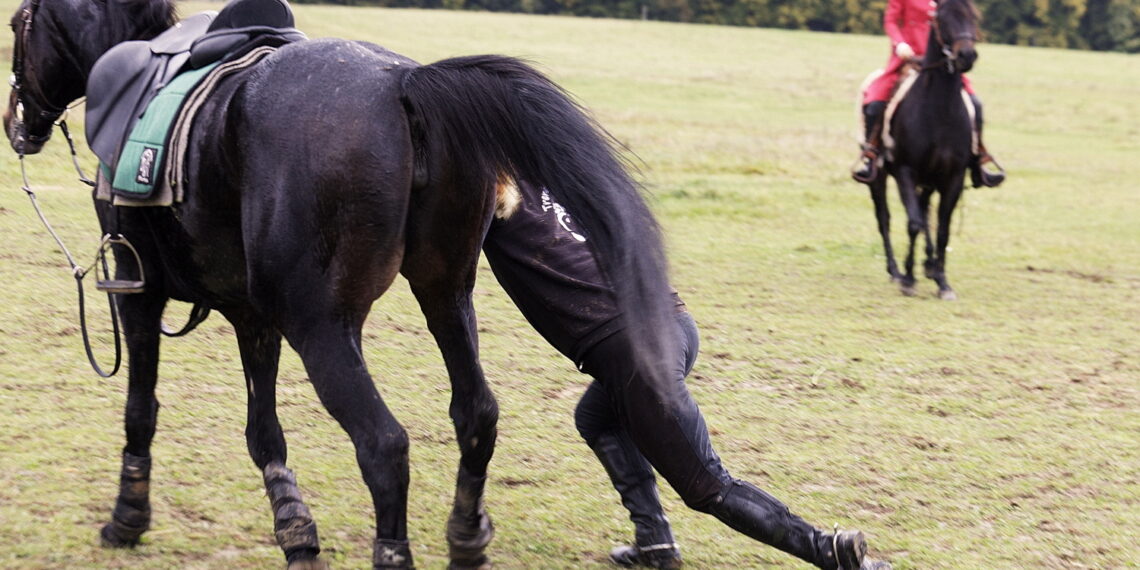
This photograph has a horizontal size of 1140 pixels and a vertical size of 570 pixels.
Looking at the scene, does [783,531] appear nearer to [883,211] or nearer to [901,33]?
[883,211]

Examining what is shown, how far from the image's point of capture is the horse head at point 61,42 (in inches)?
166

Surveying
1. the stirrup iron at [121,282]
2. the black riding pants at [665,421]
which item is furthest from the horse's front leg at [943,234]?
the stirrup iron at [121,282]

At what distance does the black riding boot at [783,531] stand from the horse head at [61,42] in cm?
257

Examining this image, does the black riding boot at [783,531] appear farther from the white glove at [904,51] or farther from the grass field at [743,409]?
the white glove at [904,51]

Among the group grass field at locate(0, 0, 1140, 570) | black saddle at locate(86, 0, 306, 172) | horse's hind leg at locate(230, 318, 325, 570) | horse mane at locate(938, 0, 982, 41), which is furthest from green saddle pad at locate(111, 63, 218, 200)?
horse mane at locate(938, 0, 982, 41)

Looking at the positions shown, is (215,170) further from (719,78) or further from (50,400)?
(719,78)

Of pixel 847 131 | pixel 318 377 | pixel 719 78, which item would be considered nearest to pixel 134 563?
pixel 318 377

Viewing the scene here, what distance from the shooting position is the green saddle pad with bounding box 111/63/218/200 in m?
3.63

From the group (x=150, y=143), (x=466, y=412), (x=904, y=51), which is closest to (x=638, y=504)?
(x=466, y=412)

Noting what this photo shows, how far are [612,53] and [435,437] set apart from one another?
112 feet

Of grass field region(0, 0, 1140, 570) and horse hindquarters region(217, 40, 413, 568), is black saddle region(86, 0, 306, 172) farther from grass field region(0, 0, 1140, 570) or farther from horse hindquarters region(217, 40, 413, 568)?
grass field region(0, 0, 1140, 570)

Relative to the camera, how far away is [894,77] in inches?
417

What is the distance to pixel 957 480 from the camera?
528cm

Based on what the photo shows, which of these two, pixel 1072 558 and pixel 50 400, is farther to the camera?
pixel 50 400
